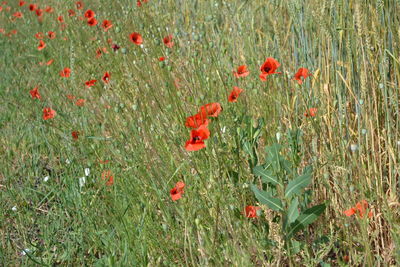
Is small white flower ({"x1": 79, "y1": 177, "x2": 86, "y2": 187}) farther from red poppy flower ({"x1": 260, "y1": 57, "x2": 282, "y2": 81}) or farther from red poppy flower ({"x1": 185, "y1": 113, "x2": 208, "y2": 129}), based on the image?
red poppy flower ({"x1": 260, "y1": 57, "x2": 282, "y2": 81})

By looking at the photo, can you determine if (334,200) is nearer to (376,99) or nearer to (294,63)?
(376,99)

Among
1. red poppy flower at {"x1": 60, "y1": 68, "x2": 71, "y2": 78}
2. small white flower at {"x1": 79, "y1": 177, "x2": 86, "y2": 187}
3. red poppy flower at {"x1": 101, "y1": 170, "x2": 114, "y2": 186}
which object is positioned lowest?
small white flower at {"x1": 79, "y1": 177, "x2": 86, "y2": 187}

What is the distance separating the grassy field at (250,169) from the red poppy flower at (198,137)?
0.07 m

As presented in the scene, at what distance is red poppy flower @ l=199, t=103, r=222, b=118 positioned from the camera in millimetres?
1603

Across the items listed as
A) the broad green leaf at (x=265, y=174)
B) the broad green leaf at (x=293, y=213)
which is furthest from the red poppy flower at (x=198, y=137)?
the broad green leaf at (x=293, y=213)

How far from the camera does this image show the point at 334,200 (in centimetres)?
173

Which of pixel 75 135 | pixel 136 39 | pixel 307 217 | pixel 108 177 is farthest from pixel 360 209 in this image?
pixel 136 39

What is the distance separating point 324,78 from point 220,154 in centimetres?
57

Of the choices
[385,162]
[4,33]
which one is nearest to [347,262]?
[385,162]

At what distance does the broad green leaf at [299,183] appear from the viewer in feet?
4.95

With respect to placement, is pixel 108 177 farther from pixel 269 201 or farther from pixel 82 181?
pixel 269 201

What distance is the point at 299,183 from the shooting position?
4.97 feet

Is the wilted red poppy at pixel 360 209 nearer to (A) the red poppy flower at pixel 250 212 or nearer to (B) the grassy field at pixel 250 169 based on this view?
(B) the grassy field at pixel 250 169

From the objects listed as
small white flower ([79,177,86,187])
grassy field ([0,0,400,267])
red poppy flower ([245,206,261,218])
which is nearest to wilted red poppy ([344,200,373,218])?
grassy field ([0,0,400,267])
